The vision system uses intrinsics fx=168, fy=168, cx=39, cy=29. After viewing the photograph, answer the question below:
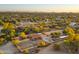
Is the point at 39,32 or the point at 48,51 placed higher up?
the point at 39,32

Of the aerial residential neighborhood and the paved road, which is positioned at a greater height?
the aerial residential neighborhood

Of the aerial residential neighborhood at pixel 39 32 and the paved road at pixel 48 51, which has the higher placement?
the aerial residential neighborhood at pixel 39 32

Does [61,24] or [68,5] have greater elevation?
[68,5]
